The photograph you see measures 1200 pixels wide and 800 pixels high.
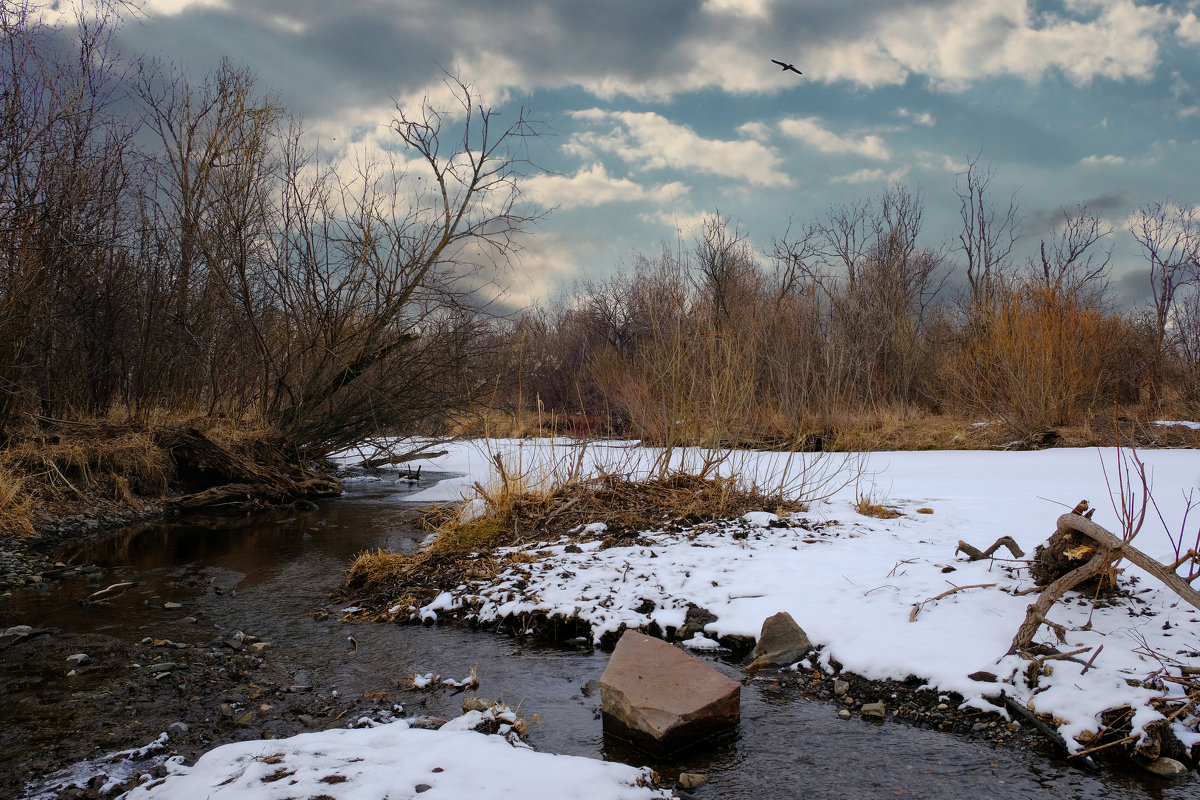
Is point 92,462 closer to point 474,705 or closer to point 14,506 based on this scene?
point 14,506

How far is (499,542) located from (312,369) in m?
6.29

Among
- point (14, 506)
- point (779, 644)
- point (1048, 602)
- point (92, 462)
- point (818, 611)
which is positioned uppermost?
point (92, 462)

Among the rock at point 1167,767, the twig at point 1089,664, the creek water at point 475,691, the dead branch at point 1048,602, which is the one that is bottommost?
the creek water at point 475,691

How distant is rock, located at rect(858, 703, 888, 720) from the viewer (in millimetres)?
3158

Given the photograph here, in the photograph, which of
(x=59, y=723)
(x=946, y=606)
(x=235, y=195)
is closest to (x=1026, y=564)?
(x=946, y=606)

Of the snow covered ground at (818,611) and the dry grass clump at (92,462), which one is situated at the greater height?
the dry grass clump at (92,462)

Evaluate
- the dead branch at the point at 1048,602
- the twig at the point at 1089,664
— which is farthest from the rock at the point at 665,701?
the twig at the point at 1089,664

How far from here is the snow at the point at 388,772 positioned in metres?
2.38

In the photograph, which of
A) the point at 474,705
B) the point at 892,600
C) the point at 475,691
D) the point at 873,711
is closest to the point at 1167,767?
the point at 873,711

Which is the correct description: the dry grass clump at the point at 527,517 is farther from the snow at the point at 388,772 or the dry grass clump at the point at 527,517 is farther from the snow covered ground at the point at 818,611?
the snow at the point at 388,772

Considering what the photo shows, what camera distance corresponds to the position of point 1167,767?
8.58 feet

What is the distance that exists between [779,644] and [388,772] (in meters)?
2.18

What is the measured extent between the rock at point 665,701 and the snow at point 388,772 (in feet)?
0.82

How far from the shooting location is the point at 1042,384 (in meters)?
12.5
